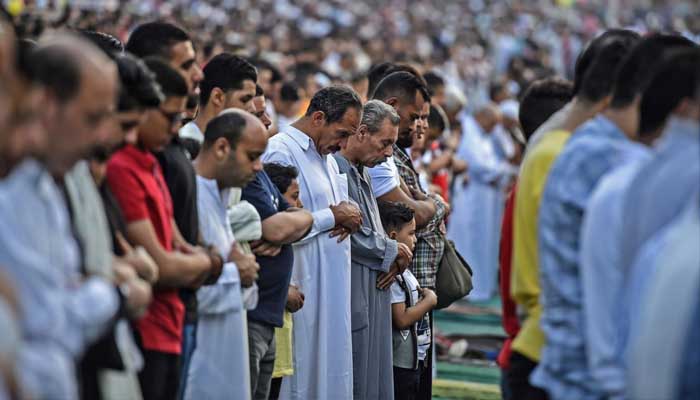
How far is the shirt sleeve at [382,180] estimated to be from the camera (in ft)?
23.5

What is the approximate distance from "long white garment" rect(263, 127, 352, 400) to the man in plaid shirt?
0.82 metres

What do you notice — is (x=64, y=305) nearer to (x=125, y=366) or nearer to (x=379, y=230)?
(x=125, y=366)

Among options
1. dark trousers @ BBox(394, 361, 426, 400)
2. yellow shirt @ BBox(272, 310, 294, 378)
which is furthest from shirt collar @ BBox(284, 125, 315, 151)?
dark trousers @ BBox(394, 361, 426, 400)

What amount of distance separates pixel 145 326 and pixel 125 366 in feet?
2.06

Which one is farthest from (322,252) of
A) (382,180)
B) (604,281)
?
(604,281)

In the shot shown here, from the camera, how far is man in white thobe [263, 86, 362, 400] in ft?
21.0

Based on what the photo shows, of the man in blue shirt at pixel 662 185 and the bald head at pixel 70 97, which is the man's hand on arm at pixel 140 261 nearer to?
the bald head at pixel 70 97

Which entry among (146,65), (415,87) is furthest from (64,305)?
(415,87)

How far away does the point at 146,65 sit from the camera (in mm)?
5039

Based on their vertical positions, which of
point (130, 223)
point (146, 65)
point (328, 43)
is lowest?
point (328, 43)

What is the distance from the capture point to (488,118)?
14.2m

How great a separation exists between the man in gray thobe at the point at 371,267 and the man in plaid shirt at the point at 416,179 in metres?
0.44

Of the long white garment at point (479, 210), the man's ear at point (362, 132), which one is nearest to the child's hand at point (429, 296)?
the man's ear at point (362, 132)

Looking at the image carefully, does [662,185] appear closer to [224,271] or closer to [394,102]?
[224,271]
